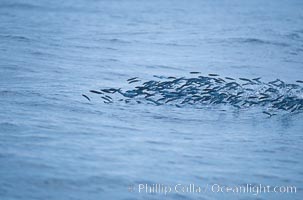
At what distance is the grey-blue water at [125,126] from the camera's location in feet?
23.9

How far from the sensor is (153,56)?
709 inches

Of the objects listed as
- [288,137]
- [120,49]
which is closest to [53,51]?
[120,49]

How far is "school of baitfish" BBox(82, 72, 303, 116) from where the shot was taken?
444 inches

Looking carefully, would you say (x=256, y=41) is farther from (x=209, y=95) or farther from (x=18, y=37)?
(x=209, y=95)

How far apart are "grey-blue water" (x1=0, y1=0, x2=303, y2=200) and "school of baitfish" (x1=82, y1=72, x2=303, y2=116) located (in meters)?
0.30

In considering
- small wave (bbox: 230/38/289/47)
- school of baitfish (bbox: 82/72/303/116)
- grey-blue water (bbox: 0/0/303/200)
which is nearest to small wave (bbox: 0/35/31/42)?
grey-blue water (bbox: 0/0/303/200)

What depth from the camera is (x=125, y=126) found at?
9555 millimetres

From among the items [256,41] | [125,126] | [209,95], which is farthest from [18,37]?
[125,126]

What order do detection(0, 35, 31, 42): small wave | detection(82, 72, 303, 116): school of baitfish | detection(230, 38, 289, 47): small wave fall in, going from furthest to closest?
detection(230, 38, 289, 47): small wave < detection(0, 35, 31, 42): small wave < detection(82, 72, 303, 116): school of baitfish

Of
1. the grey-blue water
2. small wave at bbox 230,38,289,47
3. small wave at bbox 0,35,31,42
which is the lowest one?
the grey-blue water

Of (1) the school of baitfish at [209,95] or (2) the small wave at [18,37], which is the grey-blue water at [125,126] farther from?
(1) the school of baitfish at [209,95]

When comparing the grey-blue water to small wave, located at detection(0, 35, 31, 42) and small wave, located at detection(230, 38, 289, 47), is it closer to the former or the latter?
small wave, located at detection(0, 35, 31, 42)

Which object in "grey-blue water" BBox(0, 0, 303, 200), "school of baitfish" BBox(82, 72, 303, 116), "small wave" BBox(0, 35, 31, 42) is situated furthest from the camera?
"small wave" BBox(0, 35, 31, 42)

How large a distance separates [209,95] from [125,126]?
268 centimetres
